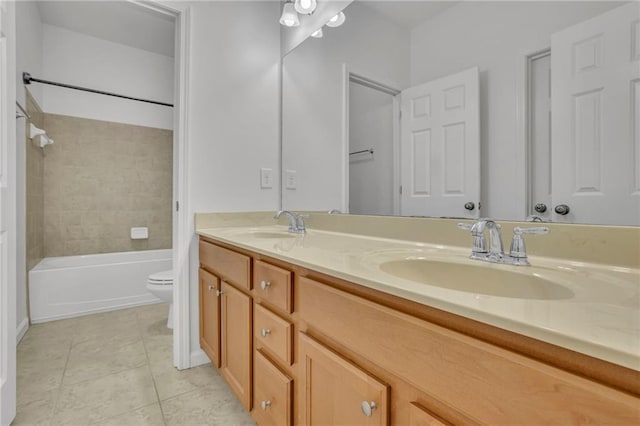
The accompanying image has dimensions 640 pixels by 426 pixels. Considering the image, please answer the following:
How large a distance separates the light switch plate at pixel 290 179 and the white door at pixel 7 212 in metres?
1.28

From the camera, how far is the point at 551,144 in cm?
86

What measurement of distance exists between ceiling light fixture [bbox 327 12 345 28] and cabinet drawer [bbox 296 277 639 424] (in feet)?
4.87

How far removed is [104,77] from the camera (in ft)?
9.59

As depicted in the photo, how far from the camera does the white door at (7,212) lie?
1227mm

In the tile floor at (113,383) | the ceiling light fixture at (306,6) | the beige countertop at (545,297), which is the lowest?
the tile floor at (113,383)

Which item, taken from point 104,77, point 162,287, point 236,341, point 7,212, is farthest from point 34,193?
point 236,341

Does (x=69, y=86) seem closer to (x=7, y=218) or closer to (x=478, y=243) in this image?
(x=7, y=218)

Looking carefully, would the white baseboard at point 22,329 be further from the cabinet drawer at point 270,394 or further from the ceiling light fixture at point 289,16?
the ceiling light fixture at point 289,16

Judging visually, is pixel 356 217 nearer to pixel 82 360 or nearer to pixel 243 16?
pixel 243 16

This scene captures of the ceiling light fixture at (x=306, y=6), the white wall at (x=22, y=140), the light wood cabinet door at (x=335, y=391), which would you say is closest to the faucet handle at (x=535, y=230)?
the light wood cabinet door at (x=335, y=391)

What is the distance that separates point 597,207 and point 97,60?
373 centimetres

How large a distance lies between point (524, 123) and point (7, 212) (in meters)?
1.93

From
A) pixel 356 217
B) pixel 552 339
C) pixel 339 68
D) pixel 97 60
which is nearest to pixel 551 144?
pixel 552 339

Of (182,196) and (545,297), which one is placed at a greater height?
(182,196)
